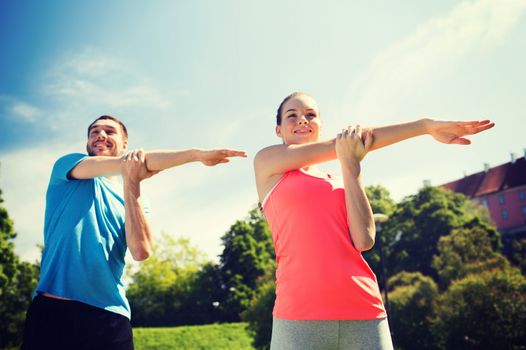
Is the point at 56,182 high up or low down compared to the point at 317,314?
up

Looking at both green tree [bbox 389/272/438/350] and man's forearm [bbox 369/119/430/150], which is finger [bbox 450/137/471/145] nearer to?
man's forearm [bbox 369/119/430/150]

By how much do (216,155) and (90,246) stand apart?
95 cm

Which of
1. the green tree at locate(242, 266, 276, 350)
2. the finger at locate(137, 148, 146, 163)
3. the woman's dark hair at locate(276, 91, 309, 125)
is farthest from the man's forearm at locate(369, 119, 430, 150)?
the green tree at locate(242, 266, 276, 350)

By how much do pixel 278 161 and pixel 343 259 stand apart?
75cm

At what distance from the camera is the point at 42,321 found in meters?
2.33

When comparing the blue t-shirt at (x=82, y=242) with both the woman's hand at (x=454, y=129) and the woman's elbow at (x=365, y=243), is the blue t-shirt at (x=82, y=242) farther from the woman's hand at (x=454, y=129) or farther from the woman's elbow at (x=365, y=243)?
the woman's hand at (x=454, y=129)

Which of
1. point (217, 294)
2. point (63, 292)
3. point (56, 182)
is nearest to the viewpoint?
point (63, 292)

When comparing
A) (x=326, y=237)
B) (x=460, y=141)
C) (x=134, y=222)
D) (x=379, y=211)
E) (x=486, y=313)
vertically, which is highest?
(x=379, y=211)

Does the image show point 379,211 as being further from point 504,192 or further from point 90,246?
point 90,246

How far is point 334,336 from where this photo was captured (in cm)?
219

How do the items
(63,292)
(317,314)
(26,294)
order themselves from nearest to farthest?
1. (317,314)
2. (63,292)
3. (26,294)

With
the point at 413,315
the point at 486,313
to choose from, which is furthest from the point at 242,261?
the point at 486,313

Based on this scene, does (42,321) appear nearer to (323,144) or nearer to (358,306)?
(358,306)

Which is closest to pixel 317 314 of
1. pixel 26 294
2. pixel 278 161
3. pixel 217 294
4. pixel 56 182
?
pixel 278 161
